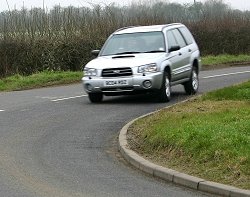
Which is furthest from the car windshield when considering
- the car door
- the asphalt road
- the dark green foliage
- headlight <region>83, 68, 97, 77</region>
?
the dark green foliage

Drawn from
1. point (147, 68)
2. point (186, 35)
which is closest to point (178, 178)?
point (147, 68)

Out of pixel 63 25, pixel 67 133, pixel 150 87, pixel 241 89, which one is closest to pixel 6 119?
pixel 67 133

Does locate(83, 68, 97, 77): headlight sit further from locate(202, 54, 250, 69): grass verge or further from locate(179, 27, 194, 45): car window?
locate(202, 54, 250, 69): grass verge

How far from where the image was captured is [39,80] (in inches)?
978

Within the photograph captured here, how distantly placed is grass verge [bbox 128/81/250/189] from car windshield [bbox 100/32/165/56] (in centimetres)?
418

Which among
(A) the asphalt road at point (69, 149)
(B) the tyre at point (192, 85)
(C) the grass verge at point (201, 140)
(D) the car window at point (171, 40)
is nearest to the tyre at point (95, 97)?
(A) the asphalt road at point (69, 149)

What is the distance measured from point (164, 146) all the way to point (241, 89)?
6.69 m

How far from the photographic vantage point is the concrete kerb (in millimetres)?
7766

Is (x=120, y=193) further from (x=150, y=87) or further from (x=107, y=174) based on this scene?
(x=150, y=87)

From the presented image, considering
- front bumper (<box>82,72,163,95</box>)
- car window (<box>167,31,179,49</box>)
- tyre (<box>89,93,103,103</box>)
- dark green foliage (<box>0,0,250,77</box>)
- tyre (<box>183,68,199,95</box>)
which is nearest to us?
front bumper (<box>82,72,163,95</box>)

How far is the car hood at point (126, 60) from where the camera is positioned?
1691cm

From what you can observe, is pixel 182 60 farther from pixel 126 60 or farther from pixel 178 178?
pixel 178 178

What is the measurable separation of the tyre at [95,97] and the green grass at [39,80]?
248 inches

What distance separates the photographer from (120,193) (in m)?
8.19
